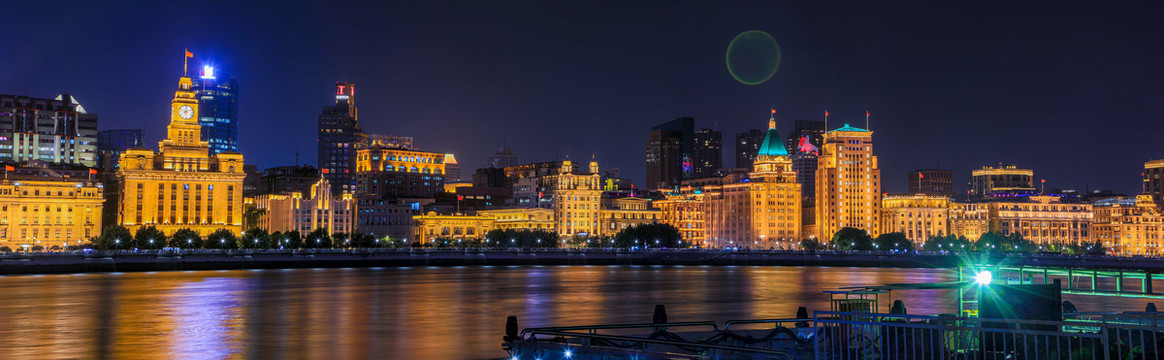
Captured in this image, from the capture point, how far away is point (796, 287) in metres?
102

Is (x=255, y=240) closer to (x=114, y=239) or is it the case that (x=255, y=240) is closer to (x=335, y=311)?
(x=114, y=239)

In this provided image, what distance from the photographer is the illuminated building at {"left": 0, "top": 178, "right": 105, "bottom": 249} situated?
188625mm

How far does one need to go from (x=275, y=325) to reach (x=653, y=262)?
141 m

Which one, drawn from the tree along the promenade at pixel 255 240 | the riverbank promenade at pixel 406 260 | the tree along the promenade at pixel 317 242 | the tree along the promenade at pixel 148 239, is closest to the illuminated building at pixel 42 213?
the tree along the promenade at pixel 148 239

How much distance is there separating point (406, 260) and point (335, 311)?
109475 mm

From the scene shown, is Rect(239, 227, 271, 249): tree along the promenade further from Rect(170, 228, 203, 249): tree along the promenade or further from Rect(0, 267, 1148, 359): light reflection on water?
Rect(0, 267, 1148, 359): light reflection on water

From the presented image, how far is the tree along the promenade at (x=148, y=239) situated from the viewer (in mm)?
176875

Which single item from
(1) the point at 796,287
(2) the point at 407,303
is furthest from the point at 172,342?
(1) the point at 796,287

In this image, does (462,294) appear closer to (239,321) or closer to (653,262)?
(239,321)

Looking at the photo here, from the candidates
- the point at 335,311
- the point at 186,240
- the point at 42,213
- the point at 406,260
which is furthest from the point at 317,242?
the point at 335,311

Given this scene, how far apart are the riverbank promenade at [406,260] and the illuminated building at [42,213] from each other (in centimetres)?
4063

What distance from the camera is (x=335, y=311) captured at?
213 feet

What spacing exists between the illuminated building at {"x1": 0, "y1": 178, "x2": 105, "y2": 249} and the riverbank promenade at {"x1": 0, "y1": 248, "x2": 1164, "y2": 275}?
40627mm

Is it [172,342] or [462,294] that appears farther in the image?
[462,294]
